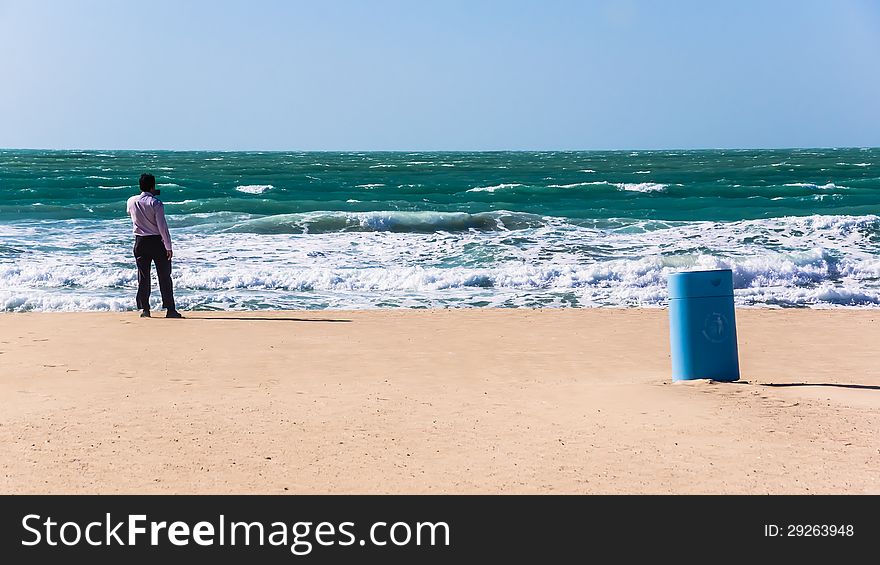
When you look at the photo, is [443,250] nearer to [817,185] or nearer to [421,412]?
[421,412]

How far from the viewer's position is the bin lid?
641cm

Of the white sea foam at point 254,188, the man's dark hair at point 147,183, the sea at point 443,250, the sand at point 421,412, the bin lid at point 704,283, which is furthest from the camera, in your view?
the white sea foam at point 254,188

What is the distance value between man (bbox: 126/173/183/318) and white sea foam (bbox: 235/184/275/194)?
25.8 meters

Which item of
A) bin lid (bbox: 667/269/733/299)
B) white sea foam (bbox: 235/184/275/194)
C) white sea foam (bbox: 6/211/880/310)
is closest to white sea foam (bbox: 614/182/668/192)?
white sea foam (bbox: 235/184/275/194)

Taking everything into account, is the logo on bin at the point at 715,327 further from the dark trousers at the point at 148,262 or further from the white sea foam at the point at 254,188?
the white sea foam at the point at 254,188

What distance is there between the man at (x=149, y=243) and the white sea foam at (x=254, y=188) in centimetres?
2577

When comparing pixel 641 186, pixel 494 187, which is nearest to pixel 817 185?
pixel 641 186

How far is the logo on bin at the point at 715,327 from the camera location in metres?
6.45

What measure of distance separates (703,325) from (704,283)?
27 cm

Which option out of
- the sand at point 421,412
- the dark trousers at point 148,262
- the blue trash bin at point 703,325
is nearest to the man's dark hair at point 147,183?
the dark trousers at point 148,262

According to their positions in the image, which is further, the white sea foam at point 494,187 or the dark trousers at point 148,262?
the white sea foam at point 494,187
